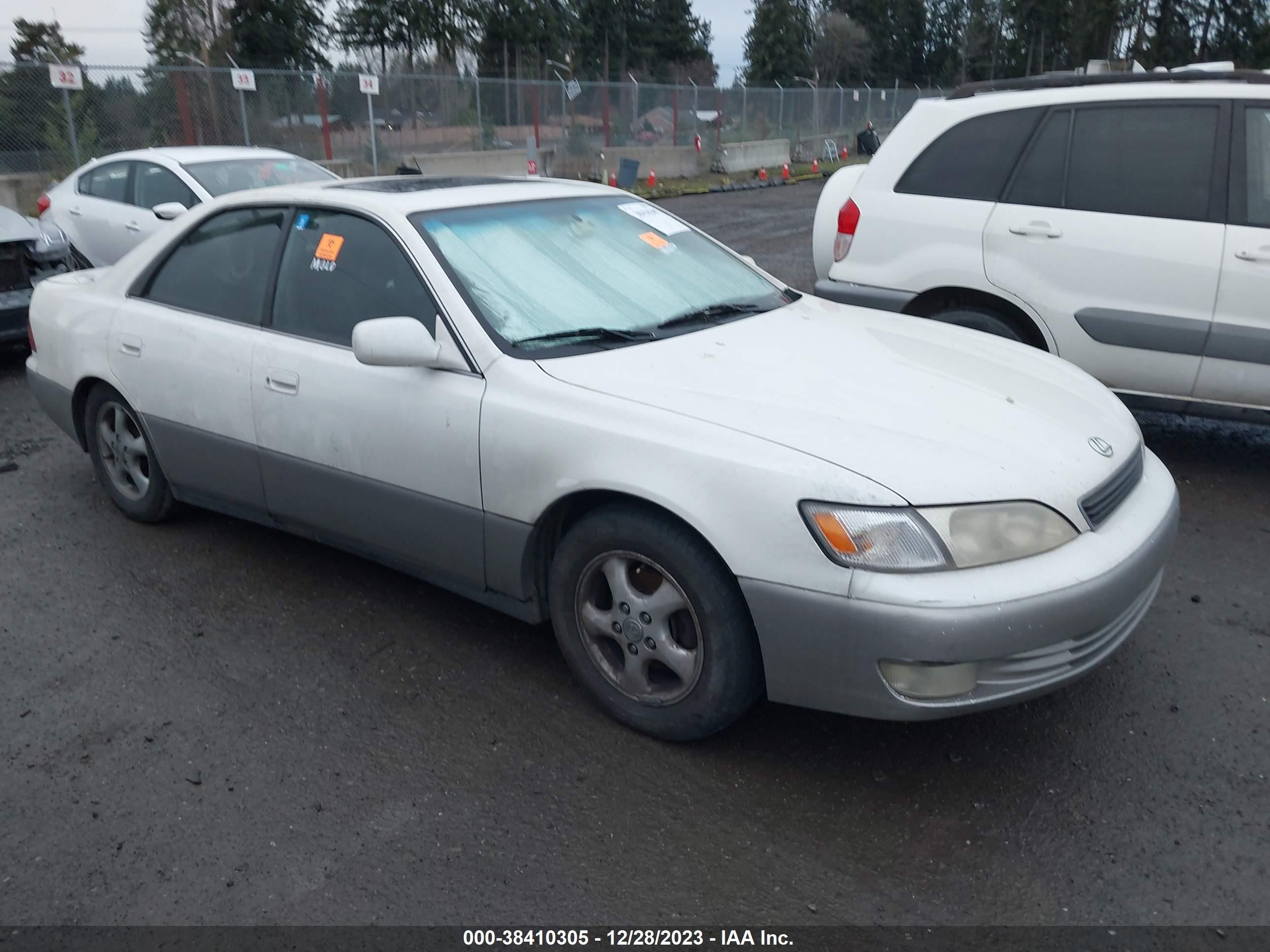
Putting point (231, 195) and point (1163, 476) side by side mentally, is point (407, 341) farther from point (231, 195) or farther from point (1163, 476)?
point (1163, 476)

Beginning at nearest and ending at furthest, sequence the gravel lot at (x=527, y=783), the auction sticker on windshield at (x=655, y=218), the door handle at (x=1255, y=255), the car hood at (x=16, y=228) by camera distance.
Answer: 1. the gravel lot at (x=527, y=783)
2. the auction sticker on windshield at (x=655, y=218)
3. the door handle at (x=1255, y=255)
4. the car hood at (x=16, y=228)

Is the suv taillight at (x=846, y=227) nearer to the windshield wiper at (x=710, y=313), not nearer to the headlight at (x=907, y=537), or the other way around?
the windshield wiper at (x=710, y=313)

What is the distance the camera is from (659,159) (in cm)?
2689

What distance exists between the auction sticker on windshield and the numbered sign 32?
14.9 meters

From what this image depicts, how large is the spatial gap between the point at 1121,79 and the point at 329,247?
13.3ft

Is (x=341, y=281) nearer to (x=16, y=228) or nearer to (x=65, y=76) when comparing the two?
(x=16, y=228)

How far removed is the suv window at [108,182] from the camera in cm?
972

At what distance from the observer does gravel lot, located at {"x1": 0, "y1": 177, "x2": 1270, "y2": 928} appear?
8.91ft

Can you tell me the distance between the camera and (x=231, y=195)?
15.1 ft

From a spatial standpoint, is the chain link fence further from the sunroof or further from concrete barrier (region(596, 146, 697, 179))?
the sunroof

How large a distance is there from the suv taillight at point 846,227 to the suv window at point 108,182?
21.6ft

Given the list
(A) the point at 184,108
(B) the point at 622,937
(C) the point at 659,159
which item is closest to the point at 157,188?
(B) the point at 622,937

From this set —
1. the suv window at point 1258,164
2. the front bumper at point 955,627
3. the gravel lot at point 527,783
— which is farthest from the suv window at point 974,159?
the front bumper at point 955,627

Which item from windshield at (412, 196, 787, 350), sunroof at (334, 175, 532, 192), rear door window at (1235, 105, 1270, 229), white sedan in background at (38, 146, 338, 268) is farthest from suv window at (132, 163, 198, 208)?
rear door window at (1235, 105, 1270, 229)
